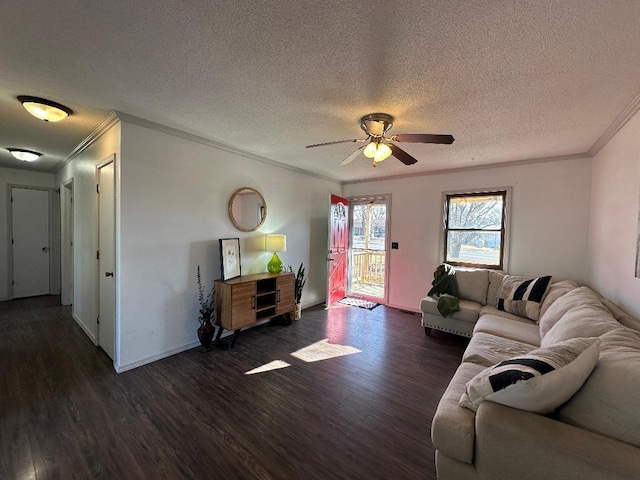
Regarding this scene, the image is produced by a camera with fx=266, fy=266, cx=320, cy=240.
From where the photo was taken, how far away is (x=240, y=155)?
139 inches

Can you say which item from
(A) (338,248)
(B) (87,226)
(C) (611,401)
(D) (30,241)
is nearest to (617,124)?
(C) (611,401)

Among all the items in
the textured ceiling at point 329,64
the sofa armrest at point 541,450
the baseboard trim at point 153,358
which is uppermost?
the textured ceiling at point 329,64

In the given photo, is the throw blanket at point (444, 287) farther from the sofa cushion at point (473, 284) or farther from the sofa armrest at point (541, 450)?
the sofa armrest at point (541, 450)

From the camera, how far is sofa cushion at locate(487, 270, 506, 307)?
11.3 ft

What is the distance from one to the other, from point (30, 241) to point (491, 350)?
288 inches

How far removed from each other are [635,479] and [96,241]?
427 cm

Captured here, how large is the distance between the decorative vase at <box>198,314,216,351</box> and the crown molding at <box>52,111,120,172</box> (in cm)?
219

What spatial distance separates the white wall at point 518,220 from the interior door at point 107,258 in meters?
4.02

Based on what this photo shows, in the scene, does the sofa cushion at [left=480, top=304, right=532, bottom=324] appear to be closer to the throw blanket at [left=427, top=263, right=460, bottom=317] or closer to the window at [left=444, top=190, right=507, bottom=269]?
the throw blanket at [left=427, top=263, right=460, bottom=317]

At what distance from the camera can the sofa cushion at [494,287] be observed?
345cm

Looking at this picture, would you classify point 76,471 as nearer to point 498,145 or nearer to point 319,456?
point 319,456

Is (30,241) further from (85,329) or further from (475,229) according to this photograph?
(475,229)

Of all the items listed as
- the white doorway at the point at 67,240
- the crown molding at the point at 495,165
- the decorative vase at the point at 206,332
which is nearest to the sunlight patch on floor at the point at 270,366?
the decorative vase at the point at 206,332

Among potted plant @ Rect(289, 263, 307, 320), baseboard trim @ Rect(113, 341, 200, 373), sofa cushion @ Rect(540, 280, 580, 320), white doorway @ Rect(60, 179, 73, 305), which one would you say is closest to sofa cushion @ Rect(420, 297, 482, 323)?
sofa cushion @ Rect(540, 280, 580, 320)
